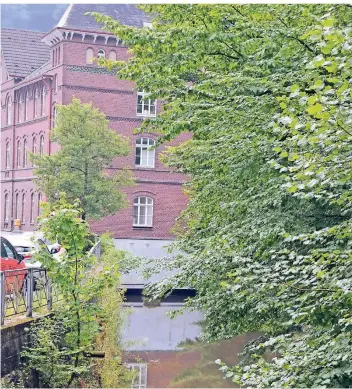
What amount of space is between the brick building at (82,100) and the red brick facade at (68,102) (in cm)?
4

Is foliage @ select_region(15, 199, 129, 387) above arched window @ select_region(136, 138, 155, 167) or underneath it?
underneath

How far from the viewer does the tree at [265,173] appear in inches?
245

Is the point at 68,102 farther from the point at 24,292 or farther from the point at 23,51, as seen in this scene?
the point at 24,292

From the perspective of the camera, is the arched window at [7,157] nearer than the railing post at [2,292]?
No

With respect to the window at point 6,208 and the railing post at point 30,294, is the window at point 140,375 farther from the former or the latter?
the window at point 6,208

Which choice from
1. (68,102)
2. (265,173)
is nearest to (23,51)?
(68,102)

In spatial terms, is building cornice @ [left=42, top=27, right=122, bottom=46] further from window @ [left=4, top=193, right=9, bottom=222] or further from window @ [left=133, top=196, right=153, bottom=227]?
window @ [left=4, top=193, right=9, bottom=222]

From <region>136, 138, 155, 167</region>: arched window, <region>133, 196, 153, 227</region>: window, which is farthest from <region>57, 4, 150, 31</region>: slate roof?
<region>133, 196, 153, 227</region>: window

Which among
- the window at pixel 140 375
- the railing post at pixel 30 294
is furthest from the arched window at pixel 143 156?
the railing post at pixel 30 294

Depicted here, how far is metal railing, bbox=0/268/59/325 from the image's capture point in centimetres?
1120

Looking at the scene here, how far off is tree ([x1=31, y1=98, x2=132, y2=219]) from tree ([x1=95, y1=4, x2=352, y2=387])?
16.0 meters

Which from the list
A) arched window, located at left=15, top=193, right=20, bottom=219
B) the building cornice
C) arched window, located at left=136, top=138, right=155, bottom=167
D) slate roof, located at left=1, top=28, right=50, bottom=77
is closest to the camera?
the building cornice

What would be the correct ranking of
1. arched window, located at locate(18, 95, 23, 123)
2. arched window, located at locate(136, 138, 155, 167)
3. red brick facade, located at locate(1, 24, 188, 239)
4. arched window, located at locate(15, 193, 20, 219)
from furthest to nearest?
arched window, located at locate(18, 95, 23, 123)
arched window, located at locate(136, 138, 155, 167)
arched window, located at locate(15, 193, 20, 219)
red brick facade, located at locate(1, 24, 188, 239)

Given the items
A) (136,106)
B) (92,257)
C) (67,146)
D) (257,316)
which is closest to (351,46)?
(257,316)
